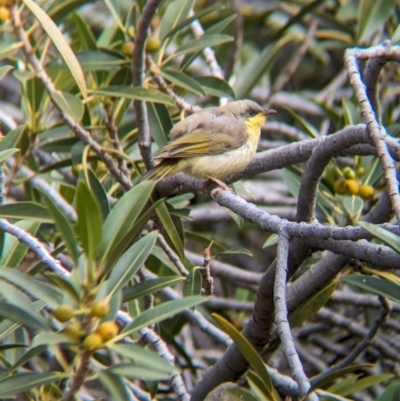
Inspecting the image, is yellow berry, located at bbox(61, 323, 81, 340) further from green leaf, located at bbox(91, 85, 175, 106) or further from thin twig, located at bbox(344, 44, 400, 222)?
green leaf, located at bbox(91, 85, 175, 106)

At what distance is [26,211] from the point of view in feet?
8.89

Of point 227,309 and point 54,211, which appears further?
point 227,309

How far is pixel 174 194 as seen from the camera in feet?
12.0

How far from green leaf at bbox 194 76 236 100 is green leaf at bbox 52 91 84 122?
2.52 feet

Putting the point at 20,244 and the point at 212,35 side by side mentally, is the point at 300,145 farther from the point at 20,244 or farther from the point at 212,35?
the point at 20,244

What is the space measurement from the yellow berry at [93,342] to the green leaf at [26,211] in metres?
0.78

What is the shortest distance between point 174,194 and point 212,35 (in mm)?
870

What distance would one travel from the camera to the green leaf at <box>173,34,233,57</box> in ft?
12.1

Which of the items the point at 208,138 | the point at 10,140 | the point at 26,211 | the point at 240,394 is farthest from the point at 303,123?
the point at 240,394

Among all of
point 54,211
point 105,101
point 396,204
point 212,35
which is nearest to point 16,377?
point 54,211

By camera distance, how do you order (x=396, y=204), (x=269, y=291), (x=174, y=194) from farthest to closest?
(x=174, y=194)
(x=269, y=291)
(x=396, y=204)

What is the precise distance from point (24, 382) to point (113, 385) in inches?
10.5

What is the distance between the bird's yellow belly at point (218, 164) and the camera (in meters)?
3.80

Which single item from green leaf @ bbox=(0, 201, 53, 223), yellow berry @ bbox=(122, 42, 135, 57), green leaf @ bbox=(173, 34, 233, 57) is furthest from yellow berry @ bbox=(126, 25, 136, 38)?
green leaf @ bbox=(0, 201, 53, 223)
